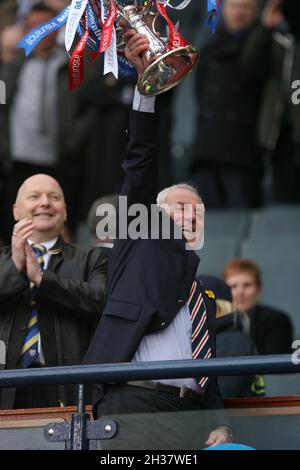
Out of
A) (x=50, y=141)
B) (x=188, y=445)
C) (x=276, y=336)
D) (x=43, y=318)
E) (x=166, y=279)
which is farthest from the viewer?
(x=50, y=141)

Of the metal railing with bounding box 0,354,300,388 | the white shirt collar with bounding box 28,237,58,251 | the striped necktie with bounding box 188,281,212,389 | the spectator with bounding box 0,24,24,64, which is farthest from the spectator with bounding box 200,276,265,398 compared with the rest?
the spectator with bounding box 0,24,24,64

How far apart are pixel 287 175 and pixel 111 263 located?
6.39 m

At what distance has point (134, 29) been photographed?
6.79m

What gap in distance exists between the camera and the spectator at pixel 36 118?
11695mm

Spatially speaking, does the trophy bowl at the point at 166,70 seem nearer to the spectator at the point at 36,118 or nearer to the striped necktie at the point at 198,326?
the striped necktie at the point at 198,326

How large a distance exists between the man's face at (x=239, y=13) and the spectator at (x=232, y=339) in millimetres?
4246

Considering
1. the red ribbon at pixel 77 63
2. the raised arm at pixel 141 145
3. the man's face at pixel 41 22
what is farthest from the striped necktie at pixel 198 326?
the man's face at pixel 41 22

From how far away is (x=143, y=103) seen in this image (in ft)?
22.1

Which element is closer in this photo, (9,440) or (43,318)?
(9,440)

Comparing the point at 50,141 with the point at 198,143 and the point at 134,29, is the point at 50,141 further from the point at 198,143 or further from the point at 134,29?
the point at 134,29

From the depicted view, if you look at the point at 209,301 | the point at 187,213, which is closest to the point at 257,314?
the point at 187,213

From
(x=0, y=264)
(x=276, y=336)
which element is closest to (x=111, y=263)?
(x=0, y=264)

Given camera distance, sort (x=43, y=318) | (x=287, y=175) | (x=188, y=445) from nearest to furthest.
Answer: (x=188, y=445)
(x=43, y=318)
(x=287, y=175)

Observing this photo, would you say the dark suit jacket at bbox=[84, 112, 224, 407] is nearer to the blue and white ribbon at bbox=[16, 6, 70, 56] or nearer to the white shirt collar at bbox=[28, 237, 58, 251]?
the blue and white ribbon at bbox=[16, 6, 70, 56]
